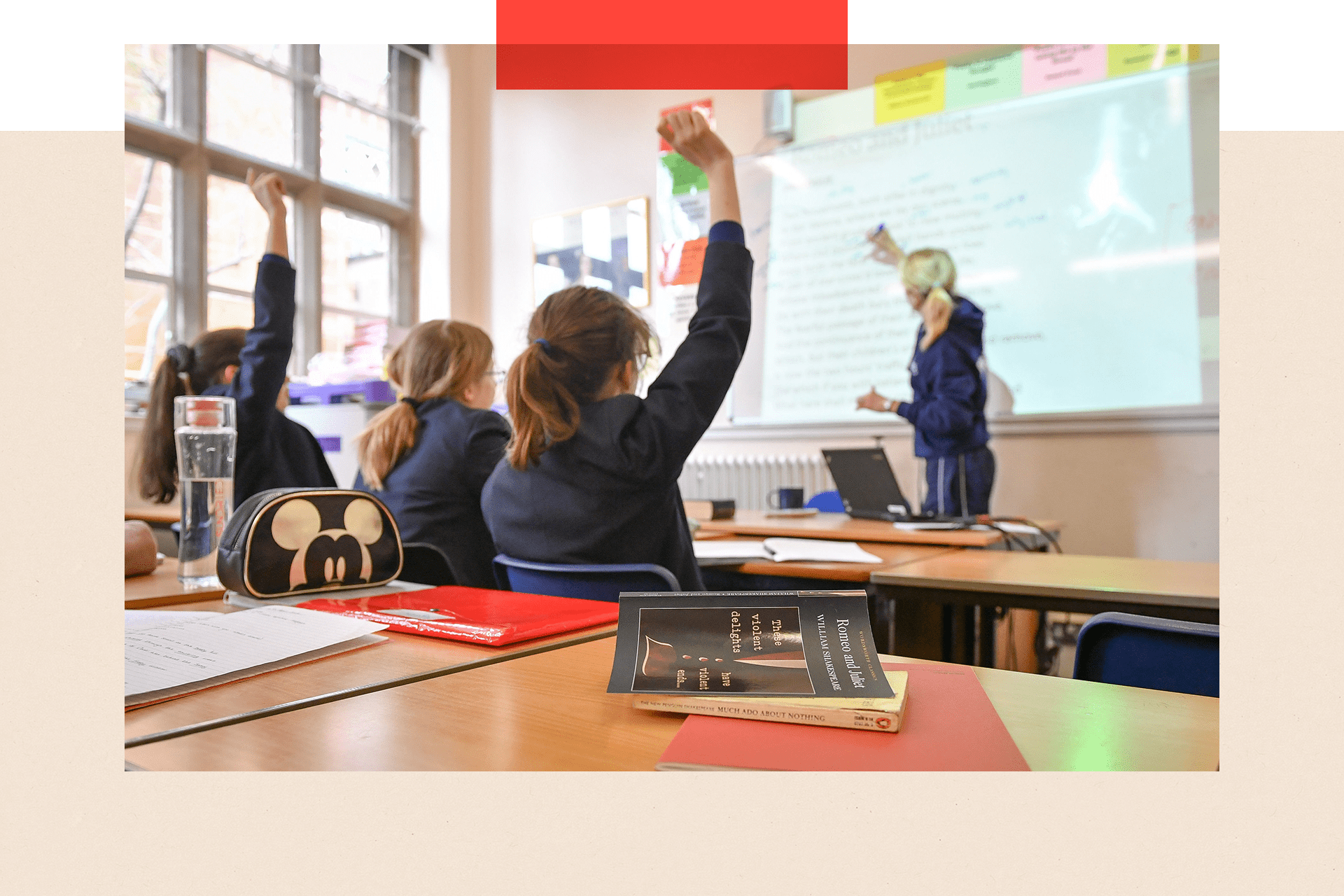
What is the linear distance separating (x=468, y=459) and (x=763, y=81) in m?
1.19

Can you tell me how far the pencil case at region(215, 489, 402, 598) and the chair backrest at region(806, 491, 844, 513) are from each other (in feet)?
7.35

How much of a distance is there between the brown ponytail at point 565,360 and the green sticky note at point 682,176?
11.4 ft

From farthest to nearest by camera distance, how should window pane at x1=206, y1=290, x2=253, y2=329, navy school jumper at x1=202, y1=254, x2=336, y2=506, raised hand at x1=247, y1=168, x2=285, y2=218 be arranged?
window pane at x1=206, y1=290, x2=253, y2=329, navy school jumper at x1=202, y1=254, x2=336, y2=506, raised hand at x1=247, y1=168, x2=285, y2=218

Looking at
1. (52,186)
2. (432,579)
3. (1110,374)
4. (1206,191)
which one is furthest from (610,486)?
(1206,191)

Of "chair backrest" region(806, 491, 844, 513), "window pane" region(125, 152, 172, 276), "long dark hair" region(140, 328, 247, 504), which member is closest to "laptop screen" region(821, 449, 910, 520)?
"chair backrest" region(806, 491, 844, 513)

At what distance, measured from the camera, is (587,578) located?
1.35m

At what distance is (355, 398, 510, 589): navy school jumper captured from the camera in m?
1.88

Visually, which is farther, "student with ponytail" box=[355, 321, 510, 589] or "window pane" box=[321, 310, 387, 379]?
"window pane" box=[321, 310, 387, 379]

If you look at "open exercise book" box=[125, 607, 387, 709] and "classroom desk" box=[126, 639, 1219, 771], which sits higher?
"open exercise book" box=[125, 607, 387, 709]

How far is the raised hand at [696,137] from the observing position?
132 cm

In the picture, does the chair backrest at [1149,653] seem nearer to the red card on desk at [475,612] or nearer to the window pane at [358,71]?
the red card on desk at [475,612]

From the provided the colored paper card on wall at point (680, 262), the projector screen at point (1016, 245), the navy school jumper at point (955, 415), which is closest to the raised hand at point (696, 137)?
the navy school jumper at point (955, 415)

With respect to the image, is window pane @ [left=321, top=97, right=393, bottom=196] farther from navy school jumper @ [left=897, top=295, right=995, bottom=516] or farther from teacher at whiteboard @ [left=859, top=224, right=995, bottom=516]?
navy school jumper @ [left=897, top=295, right=995, bottom=516]

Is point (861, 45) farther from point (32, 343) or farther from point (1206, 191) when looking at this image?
point (1206, 191)
